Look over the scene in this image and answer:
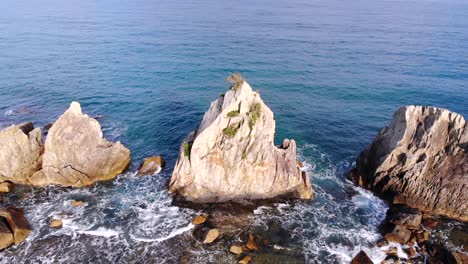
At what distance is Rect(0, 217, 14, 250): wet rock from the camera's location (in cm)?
3425

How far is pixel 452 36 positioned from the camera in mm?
118875

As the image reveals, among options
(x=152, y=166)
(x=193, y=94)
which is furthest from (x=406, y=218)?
(x=193, y=94)

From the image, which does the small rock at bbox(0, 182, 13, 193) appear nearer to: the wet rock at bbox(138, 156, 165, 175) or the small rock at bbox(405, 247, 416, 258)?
the wet rock at bbox(138, 156, 165, 175)

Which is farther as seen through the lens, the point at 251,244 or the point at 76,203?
the point at 76,203

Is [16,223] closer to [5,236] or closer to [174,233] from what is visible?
[5,236]

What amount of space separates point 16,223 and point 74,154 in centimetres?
1113

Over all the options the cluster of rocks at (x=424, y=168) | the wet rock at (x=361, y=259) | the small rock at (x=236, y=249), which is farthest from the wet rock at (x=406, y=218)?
the small rock at (x=236, y=249)

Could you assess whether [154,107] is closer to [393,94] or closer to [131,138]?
[131,138]

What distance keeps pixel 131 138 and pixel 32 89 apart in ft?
111

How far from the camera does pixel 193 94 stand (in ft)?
234

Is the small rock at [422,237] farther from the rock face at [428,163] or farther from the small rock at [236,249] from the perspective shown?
the small rock at [236,249]

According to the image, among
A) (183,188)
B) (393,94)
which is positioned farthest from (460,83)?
(183,188)

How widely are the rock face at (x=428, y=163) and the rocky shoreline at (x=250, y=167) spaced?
0.11 meters

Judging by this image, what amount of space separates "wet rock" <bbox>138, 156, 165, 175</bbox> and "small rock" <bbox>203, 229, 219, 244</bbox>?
15.7 metres
